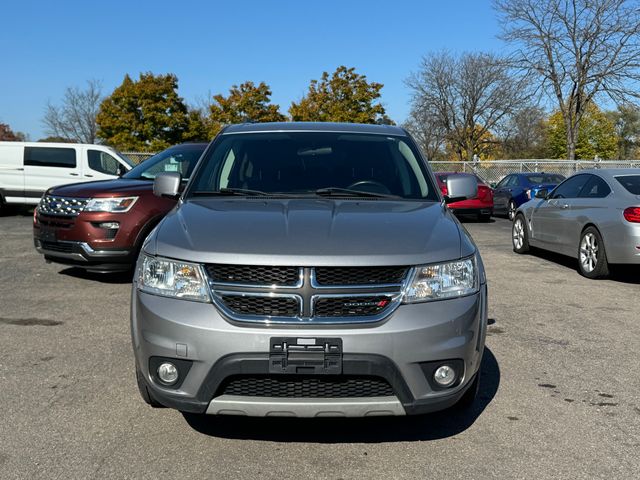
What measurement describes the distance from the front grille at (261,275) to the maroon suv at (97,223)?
472 cm

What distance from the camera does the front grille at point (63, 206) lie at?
749cm

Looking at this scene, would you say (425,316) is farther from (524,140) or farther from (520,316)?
A: (524,140)

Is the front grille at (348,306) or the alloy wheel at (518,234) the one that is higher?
the front grille at (348,306)

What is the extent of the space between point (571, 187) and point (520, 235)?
165 cm

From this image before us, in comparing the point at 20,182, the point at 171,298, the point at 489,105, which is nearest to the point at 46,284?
the point at 171,298

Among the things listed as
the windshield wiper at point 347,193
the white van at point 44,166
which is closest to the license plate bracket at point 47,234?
the windshield wiper at point 347,193

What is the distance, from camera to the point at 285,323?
3.01m

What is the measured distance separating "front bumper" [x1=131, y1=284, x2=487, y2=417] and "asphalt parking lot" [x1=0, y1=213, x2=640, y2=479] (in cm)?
33

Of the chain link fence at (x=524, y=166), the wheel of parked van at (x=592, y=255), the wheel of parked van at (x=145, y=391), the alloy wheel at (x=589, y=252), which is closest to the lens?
the wheel of parked van at (x=145, y=391)

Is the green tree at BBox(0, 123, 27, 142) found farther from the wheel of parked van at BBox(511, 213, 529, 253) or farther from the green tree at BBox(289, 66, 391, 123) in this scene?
the wheel of parked van at BBox(511, 213, 529, 253)

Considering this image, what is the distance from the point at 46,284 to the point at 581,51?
3097cm

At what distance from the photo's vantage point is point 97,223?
7441 millimetres

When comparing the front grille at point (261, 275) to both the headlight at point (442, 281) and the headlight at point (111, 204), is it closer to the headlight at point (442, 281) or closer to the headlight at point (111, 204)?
the headlight at point (442, 281)

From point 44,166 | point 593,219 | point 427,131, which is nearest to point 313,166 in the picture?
point 593,219
